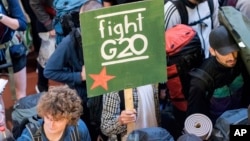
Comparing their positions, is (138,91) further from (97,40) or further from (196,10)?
(196,10)

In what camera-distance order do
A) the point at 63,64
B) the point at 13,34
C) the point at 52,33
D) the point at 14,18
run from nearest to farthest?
the point at 63,64, the point at 14,18, the point at 13,34, the point at 52,33

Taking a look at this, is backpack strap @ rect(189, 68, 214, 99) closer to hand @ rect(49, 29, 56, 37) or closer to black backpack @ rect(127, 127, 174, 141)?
black backpack @ rect(127, 127, 174, 141)

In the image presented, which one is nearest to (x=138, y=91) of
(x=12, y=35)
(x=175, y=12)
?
(x=175, y=12)

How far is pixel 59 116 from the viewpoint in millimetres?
2963

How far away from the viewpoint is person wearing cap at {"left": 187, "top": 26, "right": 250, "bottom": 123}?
10.8 feet

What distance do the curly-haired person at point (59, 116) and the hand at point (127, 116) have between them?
0.24 metres

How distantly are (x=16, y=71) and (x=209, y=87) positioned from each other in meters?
1.72

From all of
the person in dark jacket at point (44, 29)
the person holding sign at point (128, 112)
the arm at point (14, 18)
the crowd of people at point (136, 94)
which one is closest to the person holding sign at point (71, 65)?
the crowd of people at point (136, 94)

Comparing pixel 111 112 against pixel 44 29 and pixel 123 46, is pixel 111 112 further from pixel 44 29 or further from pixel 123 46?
pixel 44 29

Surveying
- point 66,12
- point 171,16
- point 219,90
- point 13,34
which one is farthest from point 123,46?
point 13,34

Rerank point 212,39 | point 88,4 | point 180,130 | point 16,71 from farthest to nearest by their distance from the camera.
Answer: point 16,71 → point 88,4 → point 180,130 → point 212,39

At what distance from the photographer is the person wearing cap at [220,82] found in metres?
3.30

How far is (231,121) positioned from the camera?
10.2ft

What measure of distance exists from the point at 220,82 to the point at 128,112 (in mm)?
631
